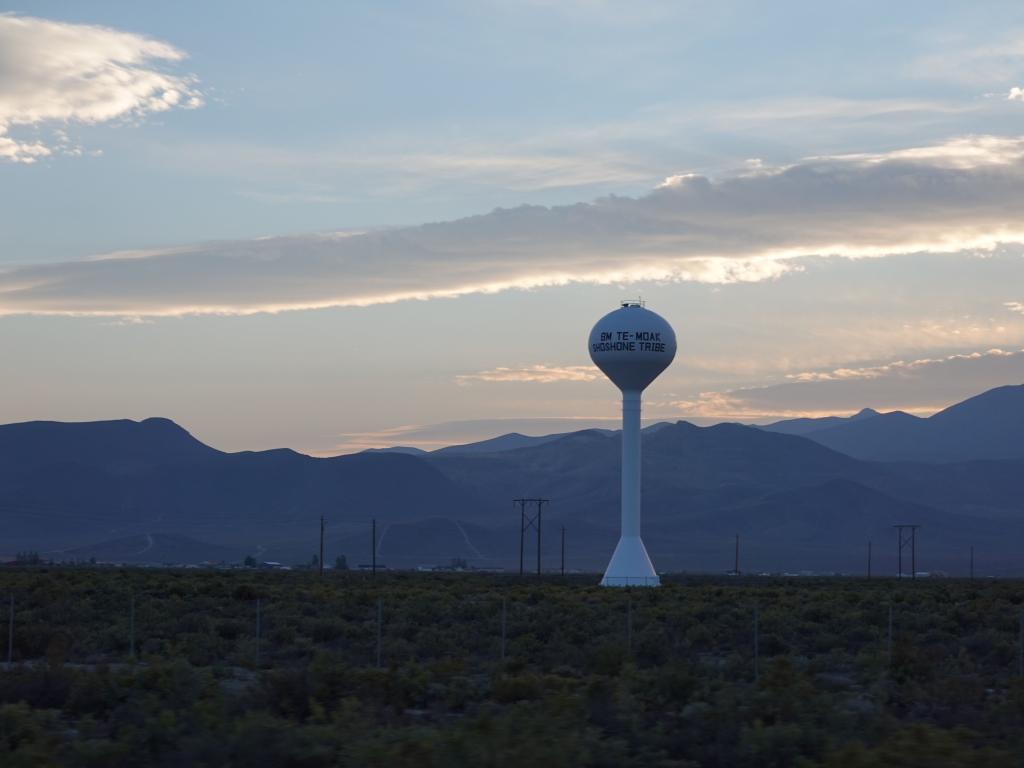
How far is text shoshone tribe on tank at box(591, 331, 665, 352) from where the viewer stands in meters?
68.6

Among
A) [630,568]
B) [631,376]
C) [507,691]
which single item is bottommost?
[630,568]

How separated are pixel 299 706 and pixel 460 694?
9.53 ft

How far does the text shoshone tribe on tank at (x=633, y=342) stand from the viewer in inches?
2699

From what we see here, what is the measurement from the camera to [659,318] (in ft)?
232

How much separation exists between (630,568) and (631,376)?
31.9 ft

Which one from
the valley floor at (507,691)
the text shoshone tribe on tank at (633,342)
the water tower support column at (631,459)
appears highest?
the text shoshone tribe on tank at (633,342)

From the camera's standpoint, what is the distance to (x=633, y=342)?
68.6 meters

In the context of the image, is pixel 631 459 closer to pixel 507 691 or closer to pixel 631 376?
pixel 631 376

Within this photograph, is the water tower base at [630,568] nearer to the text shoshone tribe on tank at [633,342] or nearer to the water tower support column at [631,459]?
the water tower support column at [631,459]

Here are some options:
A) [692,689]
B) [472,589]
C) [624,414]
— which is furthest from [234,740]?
[624,414]

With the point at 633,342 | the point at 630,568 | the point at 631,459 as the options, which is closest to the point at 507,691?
the point at 631,459

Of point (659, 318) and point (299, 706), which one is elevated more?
point (659, 318)

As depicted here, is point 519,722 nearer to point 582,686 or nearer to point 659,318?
point 582,686

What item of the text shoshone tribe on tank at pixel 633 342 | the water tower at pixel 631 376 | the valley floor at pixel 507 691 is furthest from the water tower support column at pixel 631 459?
the valley floor at pixel 507 691
